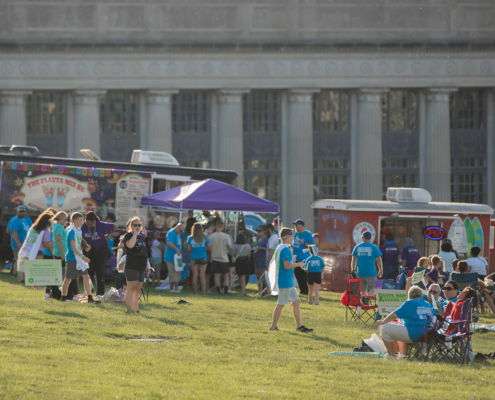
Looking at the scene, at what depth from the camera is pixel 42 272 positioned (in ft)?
47.6

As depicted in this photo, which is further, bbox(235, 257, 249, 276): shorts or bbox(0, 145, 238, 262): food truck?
bbox(0, 145, 238, 262): food truck

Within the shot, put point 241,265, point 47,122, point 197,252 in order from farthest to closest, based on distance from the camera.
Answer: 1. point 47,122
2. point 241,265
3. point 197,252

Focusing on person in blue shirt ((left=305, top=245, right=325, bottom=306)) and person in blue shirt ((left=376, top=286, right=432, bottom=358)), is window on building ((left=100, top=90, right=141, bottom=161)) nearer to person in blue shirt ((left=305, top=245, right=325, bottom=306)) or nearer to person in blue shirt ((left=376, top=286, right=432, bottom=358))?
person in blue shirt ((left=305, top=245, right=325, bottom=306))

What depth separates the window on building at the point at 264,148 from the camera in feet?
129

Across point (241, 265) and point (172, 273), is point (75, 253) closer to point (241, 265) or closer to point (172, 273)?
point (172, 273)

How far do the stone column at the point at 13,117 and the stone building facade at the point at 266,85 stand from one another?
0.05m

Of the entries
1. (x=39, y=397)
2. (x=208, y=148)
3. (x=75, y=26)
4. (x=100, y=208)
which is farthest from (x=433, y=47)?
(x=39, y=397)

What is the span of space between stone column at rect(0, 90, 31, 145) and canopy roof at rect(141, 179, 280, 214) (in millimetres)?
17563

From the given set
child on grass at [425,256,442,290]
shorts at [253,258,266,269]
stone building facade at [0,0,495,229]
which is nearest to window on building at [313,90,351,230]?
stone building facade at [0,0,495,229]

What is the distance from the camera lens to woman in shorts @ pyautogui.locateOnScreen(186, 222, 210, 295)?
1869cm

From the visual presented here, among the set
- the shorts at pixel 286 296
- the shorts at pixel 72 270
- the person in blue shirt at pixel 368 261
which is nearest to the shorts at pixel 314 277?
the person in blue shirt at pixel 368 261

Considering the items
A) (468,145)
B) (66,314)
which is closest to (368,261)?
(66,314)

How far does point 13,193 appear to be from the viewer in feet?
68.1

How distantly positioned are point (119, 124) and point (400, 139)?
1433 cm
